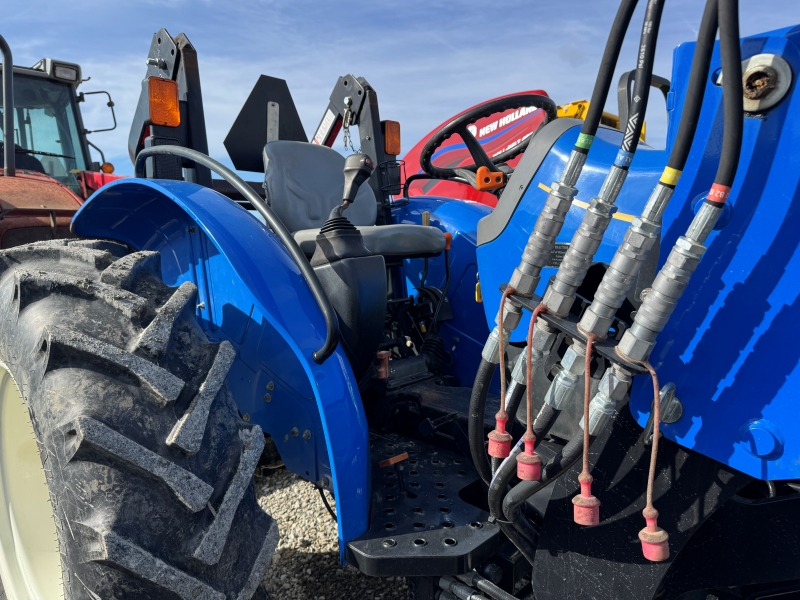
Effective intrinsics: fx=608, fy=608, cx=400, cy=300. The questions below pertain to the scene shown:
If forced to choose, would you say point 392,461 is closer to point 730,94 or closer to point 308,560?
point 308,560

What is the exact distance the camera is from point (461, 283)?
2.26 meters

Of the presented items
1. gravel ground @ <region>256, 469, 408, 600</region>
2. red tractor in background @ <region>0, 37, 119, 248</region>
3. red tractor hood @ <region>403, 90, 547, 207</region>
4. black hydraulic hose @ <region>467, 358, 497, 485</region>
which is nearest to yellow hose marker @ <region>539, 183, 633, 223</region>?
black hydraulic hose @ <region>467, 358, 497, 485</region>

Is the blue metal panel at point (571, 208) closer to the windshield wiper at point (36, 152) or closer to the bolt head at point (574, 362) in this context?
the bolt head at point (574, 362)

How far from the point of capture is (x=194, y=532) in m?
1.09

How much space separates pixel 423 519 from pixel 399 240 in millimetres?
847

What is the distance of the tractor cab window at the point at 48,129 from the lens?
16.1 feet

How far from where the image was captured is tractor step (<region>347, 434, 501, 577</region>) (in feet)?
3.97

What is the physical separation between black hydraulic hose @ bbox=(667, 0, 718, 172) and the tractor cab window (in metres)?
5.12

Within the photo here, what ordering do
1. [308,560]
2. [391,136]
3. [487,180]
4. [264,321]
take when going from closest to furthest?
1. [264,321]
2. [487,180]
3. [308,560]
4. [391,136]

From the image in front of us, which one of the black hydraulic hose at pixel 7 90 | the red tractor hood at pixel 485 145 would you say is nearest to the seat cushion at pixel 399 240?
the black hydraulic hose at pixel 7 90

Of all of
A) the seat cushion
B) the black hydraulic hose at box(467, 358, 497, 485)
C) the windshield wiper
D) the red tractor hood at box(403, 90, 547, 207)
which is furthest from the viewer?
the windshield wiper

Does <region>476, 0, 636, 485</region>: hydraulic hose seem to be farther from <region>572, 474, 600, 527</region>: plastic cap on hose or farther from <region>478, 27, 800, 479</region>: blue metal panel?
<region>572, 474, 600, 527</region>: plastic cap on hose

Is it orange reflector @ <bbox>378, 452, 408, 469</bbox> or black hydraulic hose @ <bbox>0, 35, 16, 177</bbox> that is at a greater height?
black hydraulic hose @ <bbox>0, 35, 16, 177</bbox>

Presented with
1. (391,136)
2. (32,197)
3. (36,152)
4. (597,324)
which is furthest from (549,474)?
(36,152)
